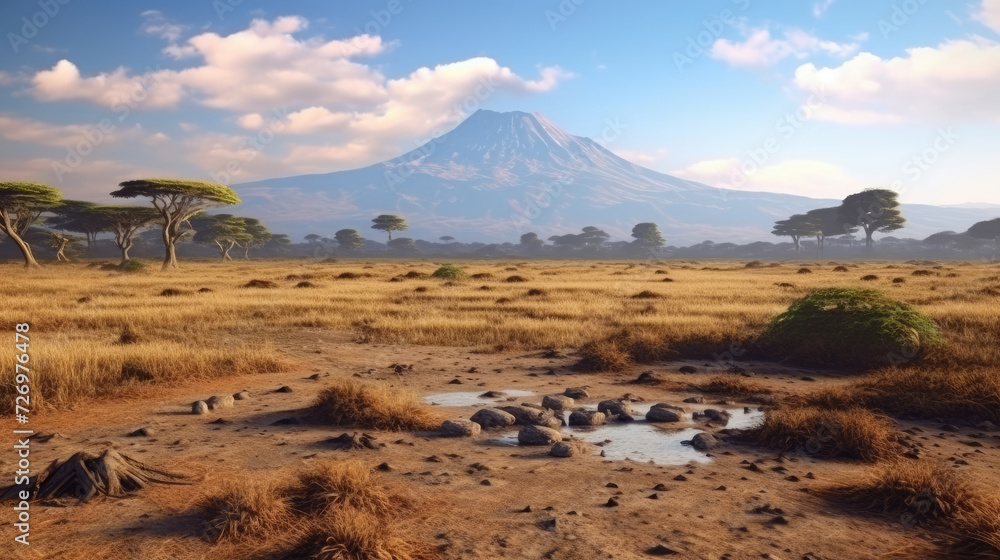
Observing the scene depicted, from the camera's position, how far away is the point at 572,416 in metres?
9.21

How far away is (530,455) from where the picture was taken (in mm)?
7617

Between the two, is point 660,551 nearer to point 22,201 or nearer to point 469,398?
point 469,398

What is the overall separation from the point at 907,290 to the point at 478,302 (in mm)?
20013

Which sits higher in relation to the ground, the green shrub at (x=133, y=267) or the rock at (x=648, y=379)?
the green shrub at (x=133, y=267)

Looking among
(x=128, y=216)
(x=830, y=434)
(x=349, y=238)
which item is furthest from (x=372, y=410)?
(x=349, y=238)

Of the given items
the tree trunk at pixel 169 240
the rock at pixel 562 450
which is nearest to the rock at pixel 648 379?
the rock at pixel 562 450

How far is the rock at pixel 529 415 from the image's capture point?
29.3 feet

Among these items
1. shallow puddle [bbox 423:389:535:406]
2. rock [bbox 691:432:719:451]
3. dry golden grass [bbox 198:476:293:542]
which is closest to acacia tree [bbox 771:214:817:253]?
shallow puddle [bbox 423:389:535:406]

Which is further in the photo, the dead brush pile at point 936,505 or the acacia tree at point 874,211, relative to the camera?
the acacia tree at point 874,211

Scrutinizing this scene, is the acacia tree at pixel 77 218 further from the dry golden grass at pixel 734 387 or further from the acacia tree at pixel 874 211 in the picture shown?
the acacia tree at pixel 874 211

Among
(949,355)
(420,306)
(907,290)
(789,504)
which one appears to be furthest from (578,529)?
(907,290)

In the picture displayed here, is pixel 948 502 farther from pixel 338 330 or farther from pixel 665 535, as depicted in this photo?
pixel 338 330

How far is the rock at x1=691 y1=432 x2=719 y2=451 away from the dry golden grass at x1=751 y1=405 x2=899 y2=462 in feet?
1.90

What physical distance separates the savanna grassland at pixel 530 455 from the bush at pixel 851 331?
13 centimetres
